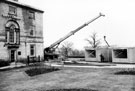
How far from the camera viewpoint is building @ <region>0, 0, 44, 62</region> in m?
26.6

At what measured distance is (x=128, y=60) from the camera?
2816cm

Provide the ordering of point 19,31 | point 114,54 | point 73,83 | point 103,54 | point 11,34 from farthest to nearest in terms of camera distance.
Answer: point 103,54 < point 114,54 < point 19,31 < point 11,34 < point 73,83

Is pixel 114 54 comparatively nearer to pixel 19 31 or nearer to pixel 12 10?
pixel 19 31

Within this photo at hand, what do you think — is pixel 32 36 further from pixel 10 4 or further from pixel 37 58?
pixel 10 4

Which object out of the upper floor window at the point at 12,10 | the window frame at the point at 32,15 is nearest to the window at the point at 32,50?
the window frame at the point at 32,15

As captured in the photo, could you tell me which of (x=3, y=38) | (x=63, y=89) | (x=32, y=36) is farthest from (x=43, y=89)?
(x=32, y=36)

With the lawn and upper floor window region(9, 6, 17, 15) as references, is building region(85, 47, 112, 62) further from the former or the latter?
the lawn

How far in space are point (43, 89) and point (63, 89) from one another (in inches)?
52.8

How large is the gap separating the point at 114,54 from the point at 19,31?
18188mm

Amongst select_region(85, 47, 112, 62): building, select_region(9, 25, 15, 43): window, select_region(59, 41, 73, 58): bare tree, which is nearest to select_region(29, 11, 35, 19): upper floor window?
select_region(9, 25, 15, 43): window

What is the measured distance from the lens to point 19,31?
96.0 ft

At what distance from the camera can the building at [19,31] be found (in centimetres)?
2662

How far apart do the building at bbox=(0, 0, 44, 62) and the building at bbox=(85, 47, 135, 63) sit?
11.1 metres

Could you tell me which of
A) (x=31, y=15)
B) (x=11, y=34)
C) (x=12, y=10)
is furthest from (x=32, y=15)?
(x=11, y=34)
